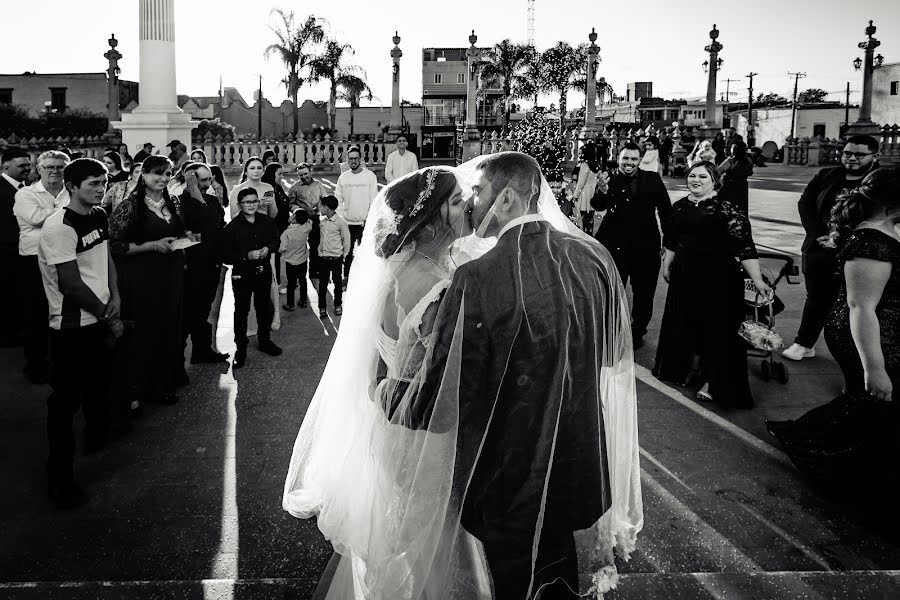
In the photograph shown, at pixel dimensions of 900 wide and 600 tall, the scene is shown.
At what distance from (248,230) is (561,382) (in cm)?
513

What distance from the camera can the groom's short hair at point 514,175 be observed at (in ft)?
8.59

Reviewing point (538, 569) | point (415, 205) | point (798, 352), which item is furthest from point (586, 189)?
point (538, 569)

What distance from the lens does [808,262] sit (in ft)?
22.5

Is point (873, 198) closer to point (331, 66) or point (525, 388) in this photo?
point (525, 388)

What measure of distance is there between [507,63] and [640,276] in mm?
52182

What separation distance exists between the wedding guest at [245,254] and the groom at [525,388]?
4760mm

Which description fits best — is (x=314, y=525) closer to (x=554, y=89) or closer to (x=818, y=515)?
(x=818, y=515)

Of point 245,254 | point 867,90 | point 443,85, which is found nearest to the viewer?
point 245,254

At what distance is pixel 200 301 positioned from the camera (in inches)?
274

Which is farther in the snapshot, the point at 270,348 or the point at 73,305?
the point at 270,348

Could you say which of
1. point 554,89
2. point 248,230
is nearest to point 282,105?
point 554,89

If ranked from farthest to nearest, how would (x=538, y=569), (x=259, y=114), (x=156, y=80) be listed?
(x=259, y=114) < (x=156, y=80) < (x=538, y=569)

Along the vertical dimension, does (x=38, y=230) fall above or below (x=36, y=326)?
above

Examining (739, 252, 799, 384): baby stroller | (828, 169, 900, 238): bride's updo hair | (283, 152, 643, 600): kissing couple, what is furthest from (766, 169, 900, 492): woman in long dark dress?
(283, 152, 643, 600): kissing couple
